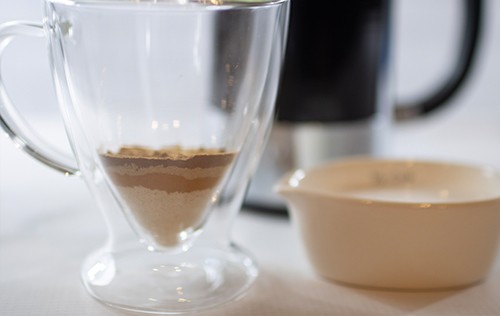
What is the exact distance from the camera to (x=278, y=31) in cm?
43

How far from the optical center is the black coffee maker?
571 millimetres

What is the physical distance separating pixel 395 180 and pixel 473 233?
0.32 feet

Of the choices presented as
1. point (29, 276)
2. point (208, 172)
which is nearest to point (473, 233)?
point (208, 172)

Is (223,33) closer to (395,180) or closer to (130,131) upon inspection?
(130,131)

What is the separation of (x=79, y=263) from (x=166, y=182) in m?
0.10

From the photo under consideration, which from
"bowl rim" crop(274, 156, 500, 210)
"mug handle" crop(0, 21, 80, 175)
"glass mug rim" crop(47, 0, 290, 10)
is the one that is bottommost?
"bowl rim" crop(274, 156, 500, 210)

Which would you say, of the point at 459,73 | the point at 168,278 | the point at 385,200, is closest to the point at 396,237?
the point at 385,200

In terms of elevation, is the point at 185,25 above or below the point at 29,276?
above

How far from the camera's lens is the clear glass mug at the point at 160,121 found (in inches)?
15.4

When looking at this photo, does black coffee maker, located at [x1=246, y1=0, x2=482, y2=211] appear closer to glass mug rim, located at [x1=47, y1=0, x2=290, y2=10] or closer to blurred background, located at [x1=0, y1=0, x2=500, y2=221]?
blurred background, located at [x1=0, y1=0, x2=500, y2=221]

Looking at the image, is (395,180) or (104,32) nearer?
(104,32)

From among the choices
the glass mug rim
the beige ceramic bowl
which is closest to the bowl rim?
the beige ceramic bowl

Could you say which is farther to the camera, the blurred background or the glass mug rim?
the blurred background

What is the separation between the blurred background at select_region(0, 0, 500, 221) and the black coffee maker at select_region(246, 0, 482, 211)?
46 millimetres
